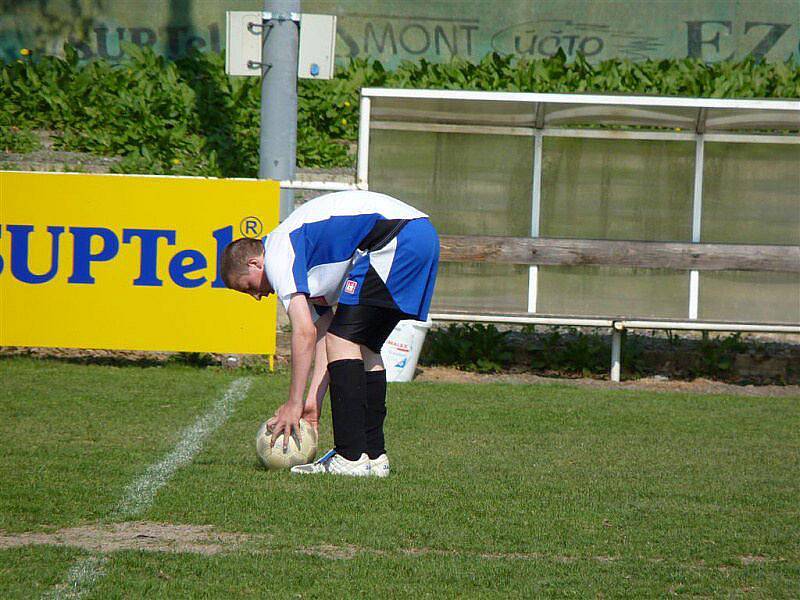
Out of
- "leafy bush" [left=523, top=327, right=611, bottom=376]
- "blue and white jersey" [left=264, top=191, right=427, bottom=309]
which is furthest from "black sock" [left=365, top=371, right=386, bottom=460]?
"leafy bush" [left=523, top=327, right=611, bottom=376]

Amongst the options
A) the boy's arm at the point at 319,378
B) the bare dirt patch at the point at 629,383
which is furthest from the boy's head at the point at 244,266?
the bare dirt patch at the point at 629,383

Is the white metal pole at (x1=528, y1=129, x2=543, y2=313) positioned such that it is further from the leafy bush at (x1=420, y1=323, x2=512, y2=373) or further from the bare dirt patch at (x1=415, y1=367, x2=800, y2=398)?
the bare dirt patch at (x1=415, y1=367, x2=800, y2=398)

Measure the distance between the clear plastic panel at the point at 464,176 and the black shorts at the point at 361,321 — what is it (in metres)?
6.14

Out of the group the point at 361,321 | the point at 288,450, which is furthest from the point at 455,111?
the point at 288,450

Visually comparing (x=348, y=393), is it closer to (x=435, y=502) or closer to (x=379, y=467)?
(x=379, y=467)

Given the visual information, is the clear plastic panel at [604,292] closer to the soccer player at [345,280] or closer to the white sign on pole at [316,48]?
the white sign on pole at [316,48]

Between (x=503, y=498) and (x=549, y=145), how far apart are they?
23.0 feet

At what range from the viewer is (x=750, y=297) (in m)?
11.7

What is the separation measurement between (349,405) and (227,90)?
11686 mm

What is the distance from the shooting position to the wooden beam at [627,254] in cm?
1113

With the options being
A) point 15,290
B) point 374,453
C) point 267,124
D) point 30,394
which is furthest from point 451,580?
point 267,124

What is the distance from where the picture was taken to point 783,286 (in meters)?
11.7

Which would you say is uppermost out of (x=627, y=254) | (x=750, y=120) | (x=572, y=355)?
(x=750, y=120)

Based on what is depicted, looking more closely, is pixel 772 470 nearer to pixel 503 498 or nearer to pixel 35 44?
pixel 503 498
